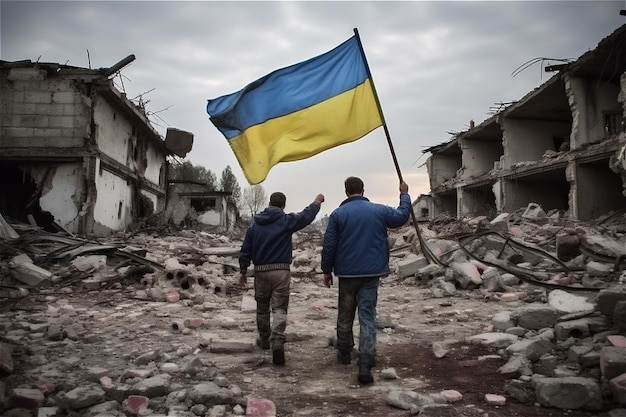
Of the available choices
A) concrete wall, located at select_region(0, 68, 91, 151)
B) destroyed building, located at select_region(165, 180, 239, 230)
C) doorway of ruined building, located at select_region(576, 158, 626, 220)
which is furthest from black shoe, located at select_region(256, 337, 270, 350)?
destroyed building, located at select_region(165, 180, 239, 230)

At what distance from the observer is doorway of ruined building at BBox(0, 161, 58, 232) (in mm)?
15133

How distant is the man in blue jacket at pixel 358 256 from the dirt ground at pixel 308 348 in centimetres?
45

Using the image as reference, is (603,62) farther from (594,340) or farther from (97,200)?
(97,200)

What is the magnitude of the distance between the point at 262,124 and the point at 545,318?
3.87 m

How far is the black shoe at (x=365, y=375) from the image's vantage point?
11.2 feet

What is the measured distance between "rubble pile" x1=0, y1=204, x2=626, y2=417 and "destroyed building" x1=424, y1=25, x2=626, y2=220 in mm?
2225

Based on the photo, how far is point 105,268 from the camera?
8.81m

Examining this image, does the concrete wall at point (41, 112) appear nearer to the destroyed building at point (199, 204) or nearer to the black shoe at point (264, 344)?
the destroyed building at point (199, 204)

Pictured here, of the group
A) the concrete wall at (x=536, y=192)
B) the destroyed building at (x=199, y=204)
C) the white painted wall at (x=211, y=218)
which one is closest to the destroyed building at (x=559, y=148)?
the concrete wall at (x=536, y=192)

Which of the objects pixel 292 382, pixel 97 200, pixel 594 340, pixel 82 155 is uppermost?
pixel 82 155

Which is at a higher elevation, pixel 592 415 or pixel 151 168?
pixel 151 168

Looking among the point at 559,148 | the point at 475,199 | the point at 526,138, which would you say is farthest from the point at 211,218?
the point at 559,148

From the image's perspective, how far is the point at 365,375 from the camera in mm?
3420

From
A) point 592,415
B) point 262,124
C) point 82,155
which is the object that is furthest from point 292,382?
point 82,155
